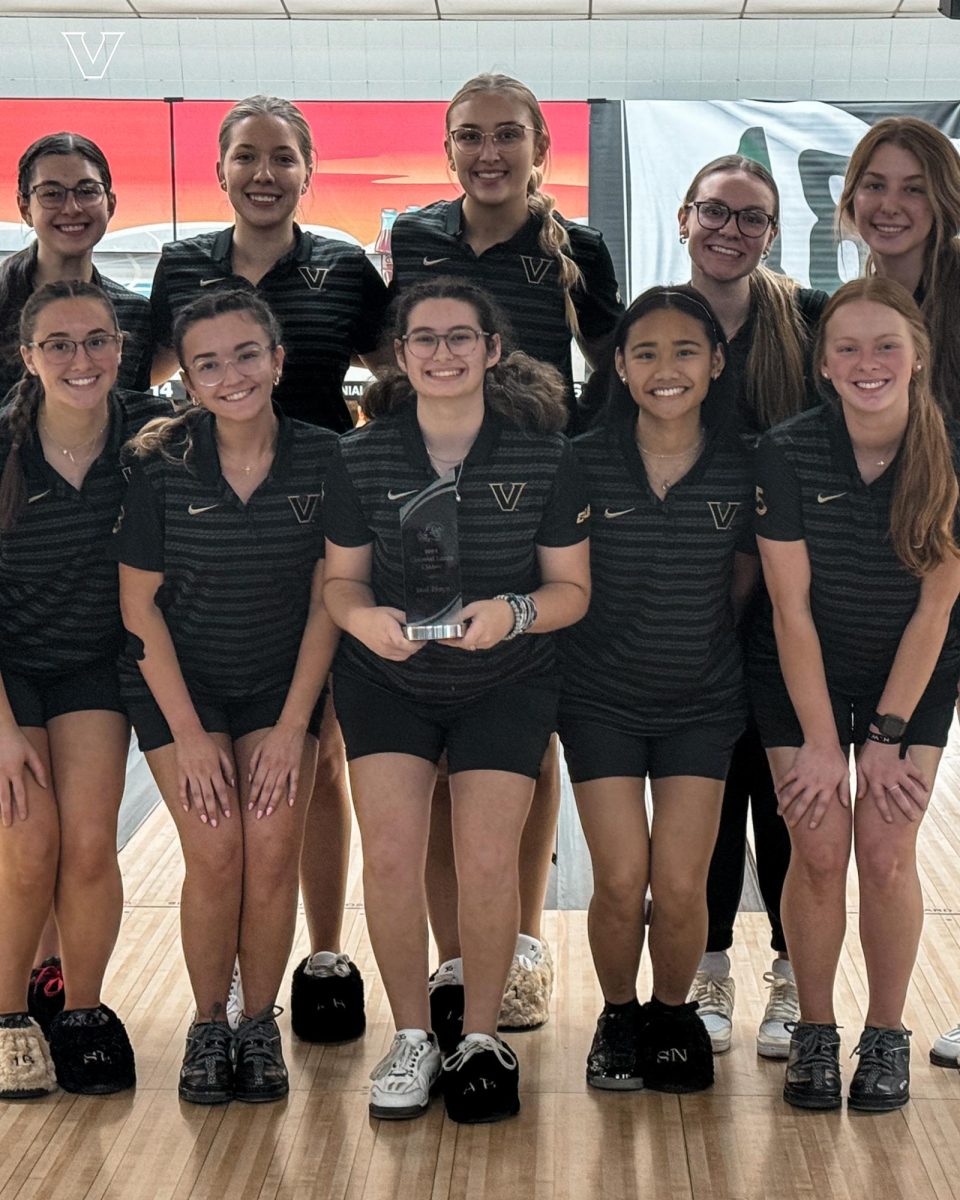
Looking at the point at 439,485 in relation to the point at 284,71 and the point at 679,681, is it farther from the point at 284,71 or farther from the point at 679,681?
the point at 284,71

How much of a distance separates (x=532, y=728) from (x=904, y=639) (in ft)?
2.01

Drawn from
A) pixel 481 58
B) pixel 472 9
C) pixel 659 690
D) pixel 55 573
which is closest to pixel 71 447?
pixel 55 573

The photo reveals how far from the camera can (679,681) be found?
2.40m

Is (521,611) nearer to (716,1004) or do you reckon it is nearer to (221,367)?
(221,367)

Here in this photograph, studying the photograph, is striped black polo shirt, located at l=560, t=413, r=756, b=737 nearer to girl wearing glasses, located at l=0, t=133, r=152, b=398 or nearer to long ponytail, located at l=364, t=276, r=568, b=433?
long ponytail, located at l=364, t=276, r=568, b=433

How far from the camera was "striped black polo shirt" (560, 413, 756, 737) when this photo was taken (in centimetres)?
240

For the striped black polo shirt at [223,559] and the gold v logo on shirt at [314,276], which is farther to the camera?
the gold v logo on shirt at [314,276]

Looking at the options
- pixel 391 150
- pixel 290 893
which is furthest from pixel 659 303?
pixel 391 150

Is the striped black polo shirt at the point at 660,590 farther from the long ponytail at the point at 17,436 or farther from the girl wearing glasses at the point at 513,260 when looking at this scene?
the long ponytail at the point at 17,436

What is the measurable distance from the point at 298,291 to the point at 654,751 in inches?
42.6

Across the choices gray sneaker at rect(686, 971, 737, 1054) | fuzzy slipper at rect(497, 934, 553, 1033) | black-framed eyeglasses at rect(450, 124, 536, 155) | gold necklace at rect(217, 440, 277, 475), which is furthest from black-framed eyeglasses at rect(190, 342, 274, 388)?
gray sneaker at rect(686, 971, 737, 1054)

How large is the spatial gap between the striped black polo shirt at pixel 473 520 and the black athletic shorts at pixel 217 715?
0.16 m

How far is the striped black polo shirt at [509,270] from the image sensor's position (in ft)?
8.93

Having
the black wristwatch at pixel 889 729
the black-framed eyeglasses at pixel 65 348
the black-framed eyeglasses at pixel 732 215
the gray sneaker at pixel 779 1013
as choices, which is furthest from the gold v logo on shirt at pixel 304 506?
the gray sneaker at pixel 779 1013
